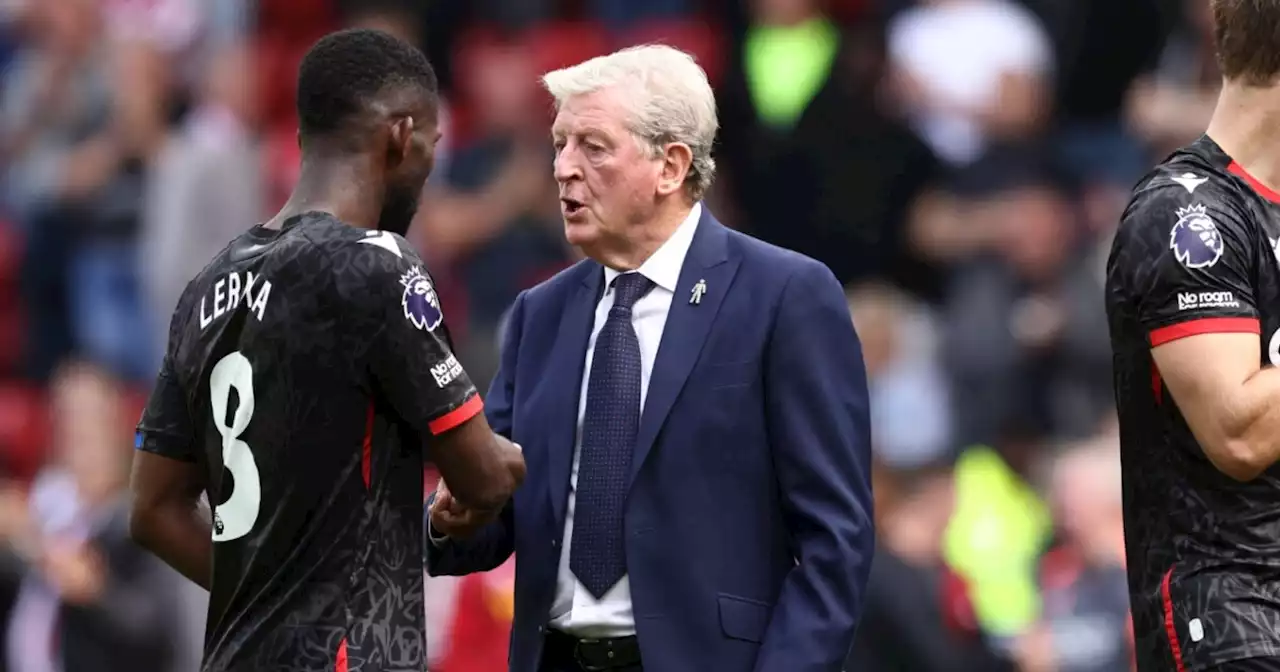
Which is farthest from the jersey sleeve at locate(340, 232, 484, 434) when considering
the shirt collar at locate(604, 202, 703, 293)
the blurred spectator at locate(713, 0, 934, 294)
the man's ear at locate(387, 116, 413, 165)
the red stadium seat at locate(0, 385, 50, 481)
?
the red stadium seat at locate(0, 385, 50, 481)

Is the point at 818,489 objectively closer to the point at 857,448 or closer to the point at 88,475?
the point at 857,448

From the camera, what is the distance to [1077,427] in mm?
10547

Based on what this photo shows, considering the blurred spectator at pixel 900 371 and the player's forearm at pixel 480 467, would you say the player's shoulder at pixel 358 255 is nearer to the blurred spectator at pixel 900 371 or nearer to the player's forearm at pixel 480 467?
the player's forearm at pixel 480 467

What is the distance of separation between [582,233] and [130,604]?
5.51 meters

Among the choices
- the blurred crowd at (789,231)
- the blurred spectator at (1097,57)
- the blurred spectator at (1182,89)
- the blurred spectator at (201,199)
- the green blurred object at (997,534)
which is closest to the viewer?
A: the blurred crowd at (789,231)

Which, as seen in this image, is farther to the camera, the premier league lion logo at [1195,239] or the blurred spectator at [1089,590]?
the blurred spectator at [1089,590]

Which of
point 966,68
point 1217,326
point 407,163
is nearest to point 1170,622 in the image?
point 1217,326

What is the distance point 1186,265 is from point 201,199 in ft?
25.0

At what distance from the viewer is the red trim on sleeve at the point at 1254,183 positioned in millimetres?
4848

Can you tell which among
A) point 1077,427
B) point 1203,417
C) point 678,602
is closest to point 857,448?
point 678,602

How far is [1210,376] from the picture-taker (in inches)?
183

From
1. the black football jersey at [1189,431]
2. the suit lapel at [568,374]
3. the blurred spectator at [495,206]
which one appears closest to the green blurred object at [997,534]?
the blurred spectator at [495,206]

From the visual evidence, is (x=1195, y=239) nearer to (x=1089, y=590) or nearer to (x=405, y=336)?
(x=405, y=336)

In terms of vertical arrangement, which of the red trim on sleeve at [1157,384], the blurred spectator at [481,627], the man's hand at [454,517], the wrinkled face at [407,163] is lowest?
the blurred spectator at [481,627]
